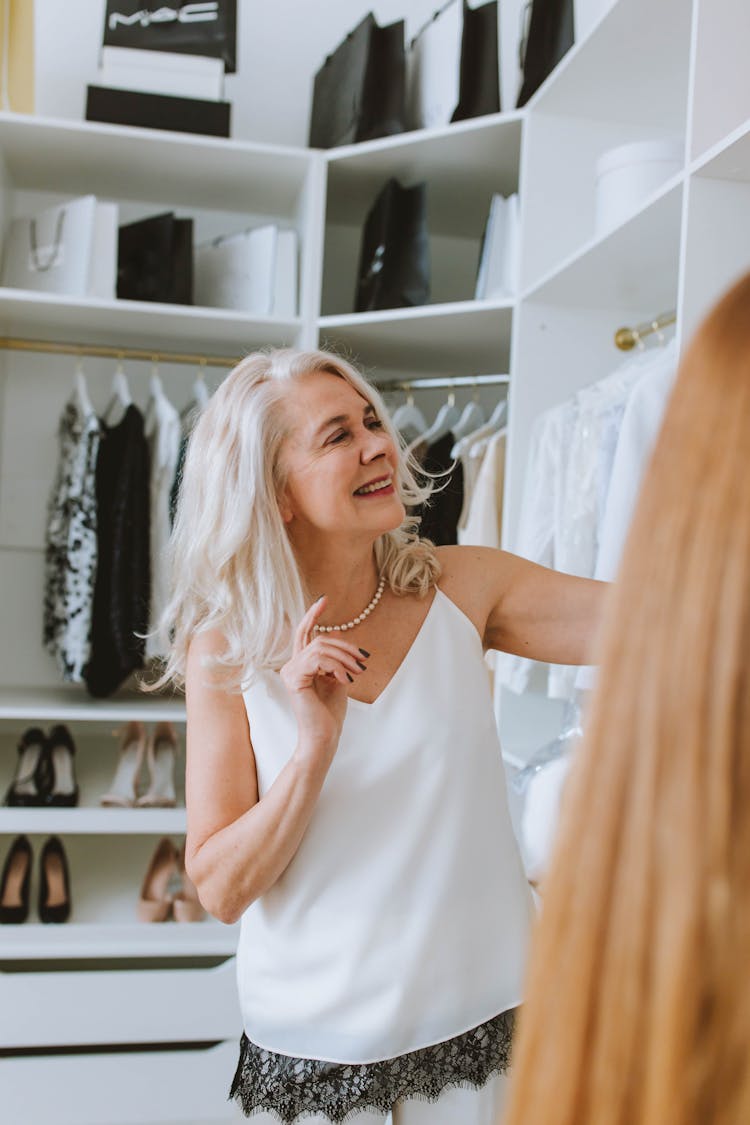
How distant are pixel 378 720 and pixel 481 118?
68.2 inches

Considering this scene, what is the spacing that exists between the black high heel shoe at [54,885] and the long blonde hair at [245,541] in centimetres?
149

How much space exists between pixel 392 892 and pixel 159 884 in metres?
1.71

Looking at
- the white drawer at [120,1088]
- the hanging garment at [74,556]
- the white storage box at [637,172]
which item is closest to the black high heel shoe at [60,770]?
the hanging garment at [74,556]

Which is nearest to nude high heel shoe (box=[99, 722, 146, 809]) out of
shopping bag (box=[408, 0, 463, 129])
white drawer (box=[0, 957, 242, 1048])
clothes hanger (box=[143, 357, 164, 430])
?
white drawer (box=[0, 957, 242, 1048])

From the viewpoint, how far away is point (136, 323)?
2770 millimetres

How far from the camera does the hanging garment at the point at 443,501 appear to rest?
2.55m

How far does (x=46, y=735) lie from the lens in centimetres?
300

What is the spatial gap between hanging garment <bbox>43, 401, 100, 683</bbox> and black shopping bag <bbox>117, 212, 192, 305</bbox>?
1.22 ft

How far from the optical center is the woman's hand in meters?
1.10

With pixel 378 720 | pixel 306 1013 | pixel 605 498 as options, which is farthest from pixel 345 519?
pixel 605 498

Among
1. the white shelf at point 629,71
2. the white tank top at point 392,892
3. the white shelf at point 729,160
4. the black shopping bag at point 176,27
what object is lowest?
the white tank top at point 392,892

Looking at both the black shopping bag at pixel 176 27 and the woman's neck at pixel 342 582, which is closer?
the woman's neck at pixel 342 582

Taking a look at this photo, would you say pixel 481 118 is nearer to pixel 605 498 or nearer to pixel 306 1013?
pixel 605 498

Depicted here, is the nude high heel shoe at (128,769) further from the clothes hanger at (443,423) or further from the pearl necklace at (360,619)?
the pearl necklace at (360,619)
